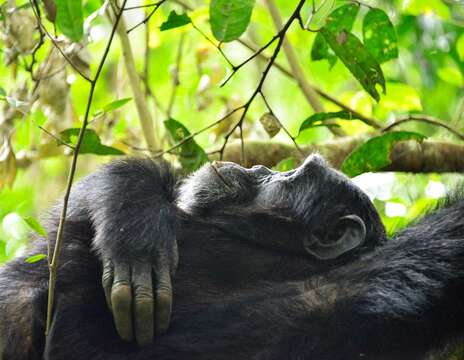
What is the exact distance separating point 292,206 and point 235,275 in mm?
461

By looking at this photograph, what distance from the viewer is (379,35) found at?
3.68 meters

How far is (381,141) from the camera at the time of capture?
362cm

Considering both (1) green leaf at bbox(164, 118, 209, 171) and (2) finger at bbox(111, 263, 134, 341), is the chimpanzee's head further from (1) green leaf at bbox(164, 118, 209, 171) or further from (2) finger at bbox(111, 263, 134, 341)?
(2) finger at bbox(111, 263, 134, 341)

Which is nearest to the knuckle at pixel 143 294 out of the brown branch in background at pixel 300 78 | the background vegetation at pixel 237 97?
the background vegetation at pixel 237 97

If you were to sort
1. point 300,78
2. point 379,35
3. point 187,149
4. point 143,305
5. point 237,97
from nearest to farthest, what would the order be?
point 143,305 → point 379,35 → point 187,149 → point 300,78 → point 237,97

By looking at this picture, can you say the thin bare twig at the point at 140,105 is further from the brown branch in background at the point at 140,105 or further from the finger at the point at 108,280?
the finger at the point at 108,280

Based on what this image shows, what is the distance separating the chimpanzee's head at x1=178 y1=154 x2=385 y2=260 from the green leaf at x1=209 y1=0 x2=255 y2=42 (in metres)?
0.57

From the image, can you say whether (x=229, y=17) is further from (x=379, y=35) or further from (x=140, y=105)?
(x=140, y=105)

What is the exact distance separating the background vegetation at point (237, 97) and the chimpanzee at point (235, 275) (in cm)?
23

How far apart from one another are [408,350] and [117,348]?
1048 mm

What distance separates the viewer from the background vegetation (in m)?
3.31

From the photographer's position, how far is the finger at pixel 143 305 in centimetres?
280

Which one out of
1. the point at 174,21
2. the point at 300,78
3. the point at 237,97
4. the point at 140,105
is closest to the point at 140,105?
the point at 140,105

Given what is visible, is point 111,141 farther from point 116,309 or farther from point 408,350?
point 408,350
